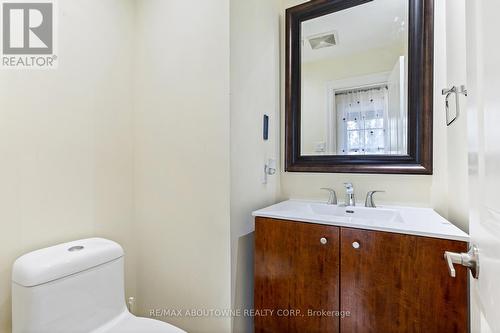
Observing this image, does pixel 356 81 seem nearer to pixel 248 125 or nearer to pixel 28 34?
pixel 248 125

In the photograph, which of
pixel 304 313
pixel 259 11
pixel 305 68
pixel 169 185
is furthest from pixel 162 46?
pixel 304 313

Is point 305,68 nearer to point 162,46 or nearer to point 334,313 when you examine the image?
point 162,46

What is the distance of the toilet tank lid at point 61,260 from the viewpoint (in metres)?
0.96

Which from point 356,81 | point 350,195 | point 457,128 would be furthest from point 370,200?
point 356,81

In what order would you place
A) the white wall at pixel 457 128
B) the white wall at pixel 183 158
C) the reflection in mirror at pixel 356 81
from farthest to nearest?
the reflection in mirror at pixel 356 81, the white wall at pixel 183 158, the white wall at pixel 457 128

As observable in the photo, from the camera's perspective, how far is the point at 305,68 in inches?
66.6

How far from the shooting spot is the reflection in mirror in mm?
1419

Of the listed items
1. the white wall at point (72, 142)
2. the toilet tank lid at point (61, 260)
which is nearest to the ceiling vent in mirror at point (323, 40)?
the white wall at point (72, 142)

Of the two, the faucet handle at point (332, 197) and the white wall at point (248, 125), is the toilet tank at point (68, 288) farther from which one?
the faucet handle at point (332, 197)

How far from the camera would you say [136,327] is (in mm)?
1121

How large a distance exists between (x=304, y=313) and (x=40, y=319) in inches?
42.0

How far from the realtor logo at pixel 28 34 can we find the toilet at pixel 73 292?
2.82 feet

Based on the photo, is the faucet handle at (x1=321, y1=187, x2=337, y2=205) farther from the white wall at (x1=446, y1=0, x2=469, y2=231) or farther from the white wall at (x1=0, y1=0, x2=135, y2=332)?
the white wall at (x1=0, y1=0, x2=135, y2=332)

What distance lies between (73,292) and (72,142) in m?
0.71
